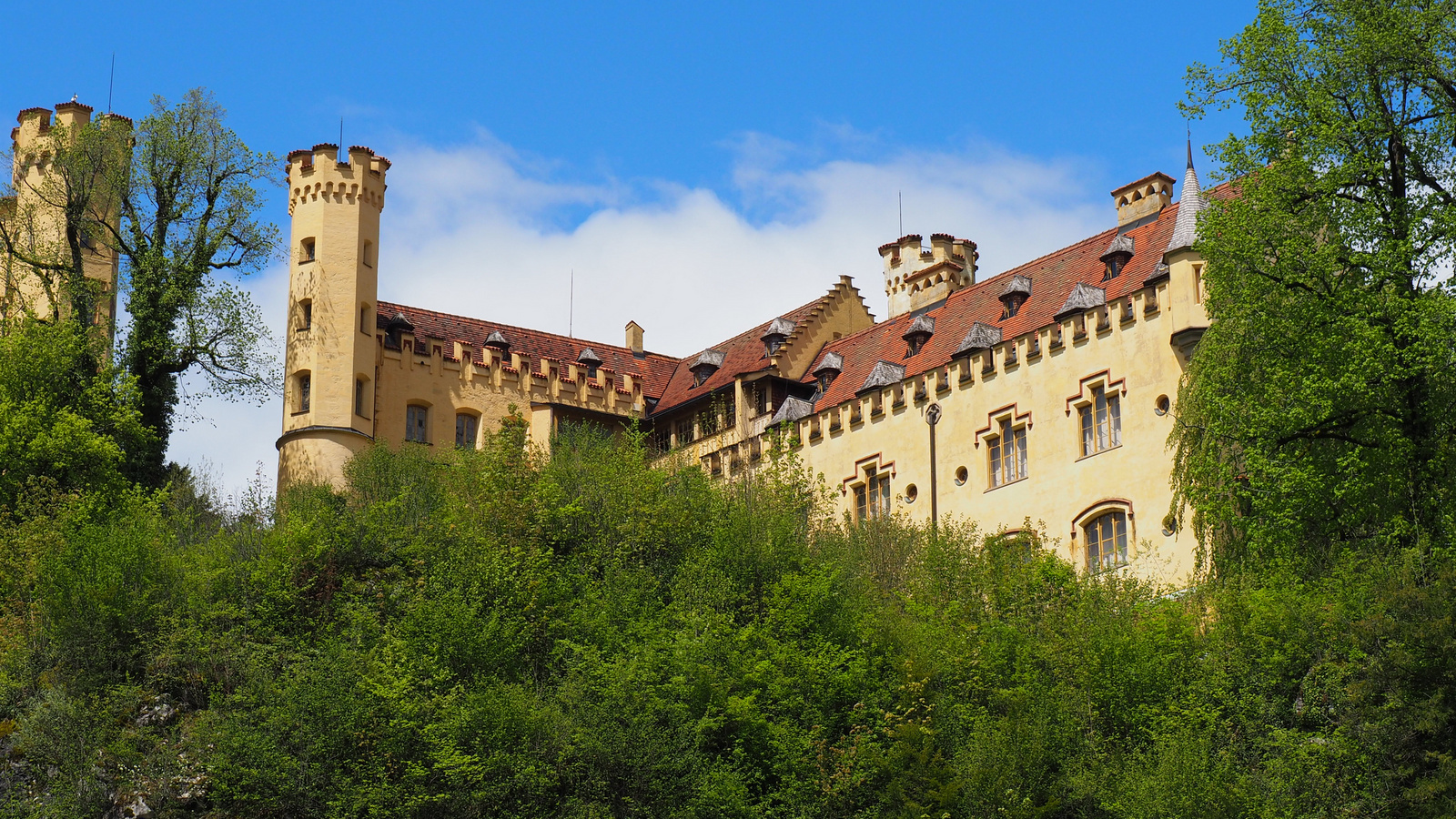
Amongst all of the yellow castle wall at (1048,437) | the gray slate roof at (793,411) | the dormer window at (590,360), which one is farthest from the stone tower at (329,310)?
the yellow castle wall at (1048,437)

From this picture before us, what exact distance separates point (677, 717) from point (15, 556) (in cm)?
1497

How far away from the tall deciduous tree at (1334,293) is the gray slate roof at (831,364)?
18.9 m

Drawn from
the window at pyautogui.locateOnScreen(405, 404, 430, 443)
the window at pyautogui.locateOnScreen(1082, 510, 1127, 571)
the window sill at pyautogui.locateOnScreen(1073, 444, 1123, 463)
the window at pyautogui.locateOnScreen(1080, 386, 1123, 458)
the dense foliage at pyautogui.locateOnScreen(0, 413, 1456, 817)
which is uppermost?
the window at pyautogui.locateOnScreen(405, 404, 430, 443)

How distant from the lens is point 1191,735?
33750 mm

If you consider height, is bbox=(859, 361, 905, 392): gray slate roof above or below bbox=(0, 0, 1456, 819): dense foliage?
above

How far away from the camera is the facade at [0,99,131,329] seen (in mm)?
52031

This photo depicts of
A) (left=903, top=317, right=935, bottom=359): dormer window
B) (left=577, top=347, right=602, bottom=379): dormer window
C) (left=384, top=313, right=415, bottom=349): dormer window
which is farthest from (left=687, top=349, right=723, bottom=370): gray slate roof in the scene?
(left=384, top=313, right=415, bottom=349): dormer window

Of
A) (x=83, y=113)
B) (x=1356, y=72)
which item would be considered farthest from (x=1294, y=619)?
(x=83, y=113)

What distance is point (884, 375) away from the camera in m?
53.0

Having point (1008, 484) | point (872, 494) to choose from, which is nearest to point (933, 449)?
point (872, 494)

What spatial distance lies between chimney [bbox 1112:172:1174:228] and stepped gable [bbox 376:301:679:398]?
53.4ft

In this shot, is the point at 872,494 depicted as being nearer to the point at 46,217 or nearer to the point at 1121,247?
the point at 1121,247

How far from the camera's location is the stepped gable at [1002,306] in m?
48.8

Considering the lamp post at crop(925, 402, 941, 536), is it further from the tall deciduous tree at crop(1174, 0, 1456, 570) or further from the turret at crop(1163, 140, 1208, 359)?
the tall deciduous tree at crop(1174, 0, 1456, 570)
